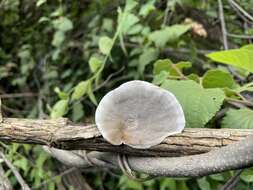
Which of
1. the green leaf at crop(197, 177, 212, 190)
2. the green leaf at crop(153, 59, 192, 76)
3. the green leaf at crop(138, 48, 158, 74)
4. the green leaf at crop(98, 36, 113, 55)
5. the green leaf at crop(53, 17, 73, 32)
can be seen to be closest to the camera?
the green leaf at crop(153, 59, 192, 76)

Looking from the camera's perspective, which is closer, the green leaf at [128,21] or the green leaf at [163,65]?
the green leaf at [163,65]

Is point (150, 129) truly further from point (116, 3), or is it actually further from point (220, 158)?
point (116, 3)

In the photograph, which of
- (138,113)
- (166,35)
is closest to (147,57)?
(166,35)

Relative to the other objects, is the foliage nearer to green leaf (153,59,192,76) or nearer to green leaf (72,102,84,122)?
green leaf (72,102,84,122)

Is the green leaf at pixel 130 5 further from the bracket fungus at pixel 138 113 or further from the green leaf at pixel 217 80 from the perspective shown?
the bracket fungus at pixel 138 113

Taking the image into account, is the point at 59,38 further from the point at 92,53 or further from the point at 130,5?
the point at 130,5

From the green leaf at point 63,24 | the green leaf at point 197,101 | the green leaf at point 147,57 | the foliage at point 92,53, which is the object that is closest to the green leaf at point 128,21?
the foliage at point 92,53

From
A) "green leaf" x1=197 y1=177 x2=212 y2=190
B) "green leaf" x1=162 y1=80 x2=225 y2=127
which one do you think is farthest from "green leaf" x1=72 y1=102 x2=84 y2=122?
"green leaf" x1=162 y1=80 x2=225 y2=127

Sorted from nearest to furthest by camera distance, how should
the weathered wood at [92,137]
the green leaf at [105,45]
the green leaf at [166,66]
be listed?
the weathered wood at [92,137], the green leaf at [166,66], the green leaf at [105,45]
